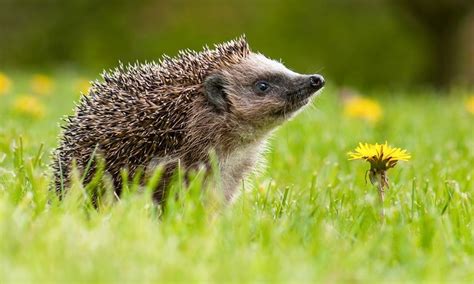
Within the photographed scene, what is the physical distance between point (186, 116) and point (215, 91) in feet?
0.86

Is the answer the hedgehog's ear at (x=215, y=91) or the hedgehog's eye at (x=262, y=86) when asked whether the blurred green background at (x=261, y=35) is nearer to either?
the hedgehog's eye at (x=262, y=86)

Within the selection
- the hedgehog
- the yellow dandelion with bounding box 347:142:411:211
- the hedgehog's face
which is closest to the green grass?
the yellow dandelion with bounding box 347:142:411:211

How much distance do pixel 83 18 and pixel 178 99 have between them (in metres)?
14.5

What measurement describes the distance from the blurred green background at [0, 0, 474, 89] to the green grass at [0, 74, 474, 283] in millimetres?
12711

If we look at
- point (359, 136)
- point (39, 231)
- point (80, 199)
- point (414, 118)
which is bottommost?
point (39, 231)

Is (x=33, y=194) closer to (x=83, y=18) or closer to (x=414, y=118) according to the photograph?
(x=414, y=118)

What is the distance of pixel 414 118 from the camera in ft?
29.1

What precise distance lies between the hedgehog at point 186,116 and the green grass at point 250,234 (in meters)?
0.26

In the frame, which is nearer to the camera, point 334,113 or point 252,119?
point 252,119

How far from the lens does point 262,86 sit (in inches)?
203

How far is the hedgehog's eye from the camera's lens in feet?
16.9

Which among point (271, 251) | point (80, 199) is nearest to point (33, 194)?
point (80, 199)

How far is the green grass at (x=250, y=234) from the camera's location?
9.34 feet

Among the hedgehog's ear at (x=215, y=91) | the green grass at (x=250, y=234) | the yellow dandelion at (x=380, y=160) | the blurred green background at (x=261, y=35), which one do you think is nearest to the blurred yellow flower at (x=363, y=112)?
the green grass at (x=250, y=234)
